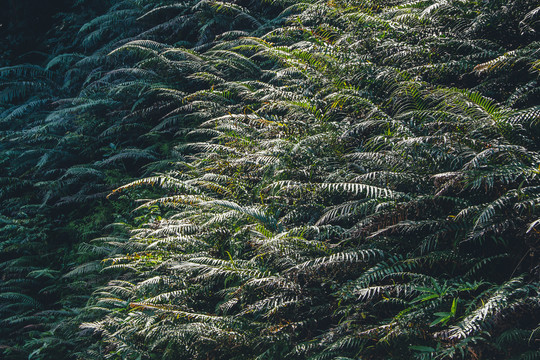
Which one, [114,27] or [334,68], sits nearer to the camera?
[334,68]

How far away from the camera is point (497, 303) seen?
1.84m

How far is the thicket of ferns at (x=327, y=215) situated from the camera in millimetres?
2252

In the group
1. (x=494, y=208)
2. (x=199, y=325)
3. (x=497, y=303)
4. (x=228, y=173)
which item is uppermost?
(x=494, y=208)

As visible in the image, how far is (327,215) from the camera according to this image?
2766 millimetres

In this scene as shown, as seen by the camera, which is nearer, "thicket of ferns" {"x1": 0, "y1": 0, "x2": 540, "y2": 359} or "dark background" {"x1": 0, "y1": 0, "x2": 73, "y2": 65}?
"thicket of ferns" {"x1": 0, "y1": 0, "x2": 540, "y2": 359}

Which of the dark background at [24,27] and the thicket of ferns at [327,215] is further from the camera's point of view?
the dark background at [24,27]

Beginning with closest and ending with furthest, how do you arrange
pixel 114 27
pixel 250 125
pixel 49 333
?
1. pixel 49 333
2. pixel 250 125
3. pixel 114 27

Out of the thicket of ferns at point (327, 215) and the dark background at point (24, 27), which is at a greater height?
the dark background at point (24, 27)

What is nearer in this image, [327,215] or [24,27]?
[327,215]

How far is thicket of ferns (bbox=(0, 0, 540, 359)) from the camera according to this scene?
2252 mm

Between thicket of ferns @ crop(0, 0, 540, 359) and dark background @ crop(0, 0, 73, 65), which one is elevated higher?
dark background @ crop(0, 0, 73, 65)

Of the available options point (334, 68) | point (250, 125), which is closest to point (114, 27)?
point (250, 125)

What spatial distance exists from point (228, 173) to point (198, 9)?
177 inches

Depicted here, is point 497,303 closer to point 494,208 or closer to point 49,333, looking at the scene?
point 494,208
